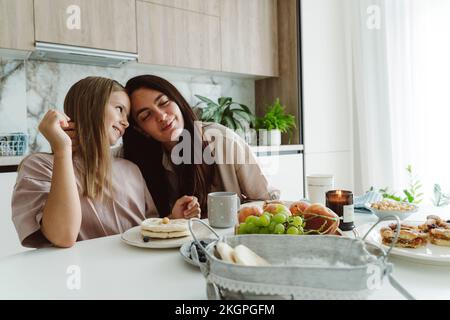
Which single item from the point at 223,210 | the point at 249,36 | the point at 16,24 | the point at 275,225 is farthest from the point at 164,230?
the point at 249,36

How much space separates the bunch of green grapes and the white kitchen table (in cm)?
15

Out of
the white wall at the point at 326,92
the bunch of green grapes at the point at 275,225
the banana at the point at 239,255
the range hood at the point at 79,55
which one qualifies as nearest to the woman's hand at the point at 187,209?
the bunch of green grapes at the point at 275,225

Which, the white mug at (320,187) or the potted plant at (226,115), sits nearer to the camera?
the white mug at (320,187)

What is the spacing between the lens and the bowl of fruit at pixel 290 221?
2.54 ft

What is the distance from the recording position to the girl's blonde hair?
131cm

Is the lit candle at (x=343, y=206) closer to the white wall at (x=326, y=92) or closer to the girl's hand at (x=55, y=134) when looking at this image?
the girl's hand at (x=55, y=134)

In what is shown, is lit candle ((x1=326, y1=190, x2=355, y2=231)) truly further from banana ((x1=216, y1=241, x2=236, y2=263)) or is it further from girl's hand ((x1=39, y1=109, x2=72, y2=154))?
girl's hand ((x1=39, y1=109, x2=72, y2=154))

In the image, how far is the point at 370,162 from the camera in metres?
3.62

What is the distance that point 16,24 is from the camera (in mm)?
2234

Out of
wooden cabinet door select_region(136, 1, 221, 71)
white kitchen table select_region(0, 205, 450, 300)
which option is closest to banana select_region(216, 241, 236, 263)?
white kitchen table select_region(0, 205, 450, 300)

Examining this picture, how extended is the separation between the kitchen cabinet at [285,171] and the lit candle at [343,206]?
1.98 m

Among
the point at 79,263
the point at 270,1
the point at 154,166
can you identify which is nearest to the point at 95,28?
the point at 154,166
